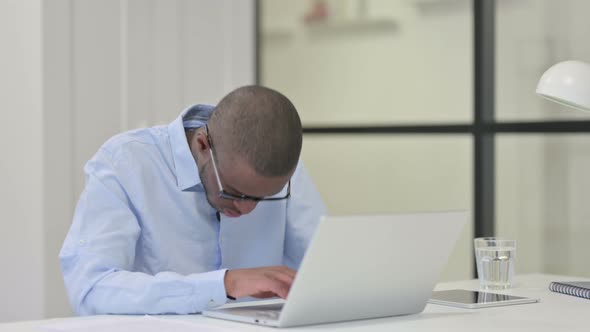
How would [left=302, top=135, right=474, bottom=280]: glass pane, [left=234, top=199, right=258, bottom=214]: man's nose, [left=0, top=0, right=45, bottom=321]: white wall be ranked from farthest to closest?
1. [left=302, top=135, right=474, bottom=280]: glass pane
2. [left=0, top=0, right=45, bottom=321]: white wall
3. [left=234, top=199, right=258, bottom=214]: man's nose

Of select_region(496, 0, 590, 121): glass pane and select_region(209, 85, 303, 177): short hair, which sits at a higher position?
select_region(496, 0, 590, 121): glass pane

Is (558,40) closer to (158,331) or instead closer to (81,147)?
(81,147)

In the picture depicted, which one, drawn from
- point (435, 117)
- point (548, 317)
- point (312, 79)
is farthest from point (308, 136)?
point (548, 317)

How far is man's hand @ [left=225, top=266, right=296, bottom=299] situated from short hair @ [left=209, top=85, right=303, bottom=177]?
0.19 m

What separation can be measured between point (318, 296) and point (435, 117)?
1.86 metres

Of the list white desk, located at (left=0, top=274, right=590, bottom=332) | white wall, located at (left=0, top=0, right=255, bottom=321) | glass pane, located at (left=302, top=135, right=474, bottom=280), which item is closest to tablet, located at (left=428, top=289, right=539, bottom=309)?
white desk, located at (left=0, top=274, right=590, bottom=332)

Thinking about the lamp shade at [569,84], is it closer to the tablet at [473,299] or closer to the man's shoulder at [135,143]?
the tablet at [473,299]

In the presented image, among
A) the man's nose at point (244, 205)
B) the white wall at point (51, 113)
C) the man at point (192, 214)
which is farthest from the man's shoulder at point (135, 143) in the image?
the white wall at point (51, 113)

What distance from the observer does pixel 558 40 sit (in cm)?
285

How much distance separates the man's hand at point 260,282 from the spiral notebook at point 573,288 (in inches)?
25.2

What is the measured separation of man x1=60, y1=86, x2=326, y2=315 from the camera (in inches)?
63.1

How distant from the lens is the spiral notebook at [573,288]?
188 cm

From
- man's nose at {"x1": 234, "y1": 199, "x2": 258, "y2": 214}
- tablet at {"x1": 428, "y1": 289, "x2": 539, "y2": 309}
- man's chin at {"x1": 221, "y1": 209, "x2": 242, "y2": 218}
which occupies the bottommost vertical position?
tablet at {"x1": 428, "y1": 289, "x2": 539, "y2": 309}

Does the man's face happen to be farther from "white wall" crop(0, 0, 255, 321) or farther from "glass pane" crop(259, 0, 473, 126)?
"glass pane" crop(259, 0, 473, 126)
